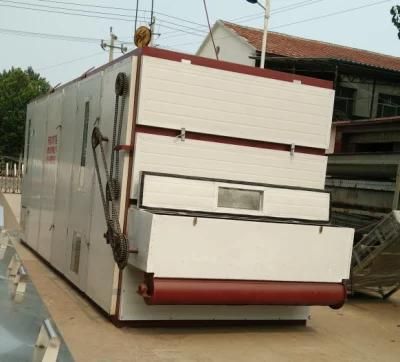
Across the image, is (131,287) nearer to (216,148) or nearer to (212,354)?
(212,354)

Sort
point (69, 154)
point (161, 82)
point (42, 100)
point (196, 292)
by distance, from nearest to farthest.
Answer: point (196, 292)
point (161, 82)
point (69, 154)
point (42, 100)

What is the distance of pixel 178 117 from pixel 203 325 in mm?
1945

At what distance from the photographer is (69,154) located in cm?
704

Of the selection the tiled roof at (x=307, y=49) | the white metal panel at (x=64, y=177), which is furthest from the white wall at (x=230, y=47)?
the white metal panel at (x=64, y=177)

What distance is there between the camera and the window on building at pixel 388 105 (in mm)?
25027

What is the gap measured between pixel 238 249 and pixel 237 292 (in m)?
0.36

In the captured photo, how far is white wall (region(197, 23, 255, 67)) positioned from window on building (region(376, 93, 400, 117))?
6.02m

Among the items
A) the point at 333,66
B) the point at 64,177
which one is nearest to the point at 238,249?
the point at 64,177

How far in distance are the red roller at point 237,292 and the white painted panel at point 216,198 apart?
64 centimetres

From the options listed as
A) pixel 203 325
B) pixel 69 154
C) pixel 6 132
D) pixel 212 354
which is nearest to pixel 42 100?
pixel 69 154

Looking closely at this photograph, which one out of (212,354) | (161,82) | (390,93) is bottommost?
(212,354)

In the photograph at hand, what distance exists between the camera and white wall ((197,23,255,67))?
956 inches

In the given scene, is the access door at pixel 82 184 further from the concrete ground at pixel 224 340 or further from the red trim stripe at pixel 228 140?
the red trim stripe at pixel 228 140

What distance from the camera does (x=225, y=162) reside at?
539 cm
